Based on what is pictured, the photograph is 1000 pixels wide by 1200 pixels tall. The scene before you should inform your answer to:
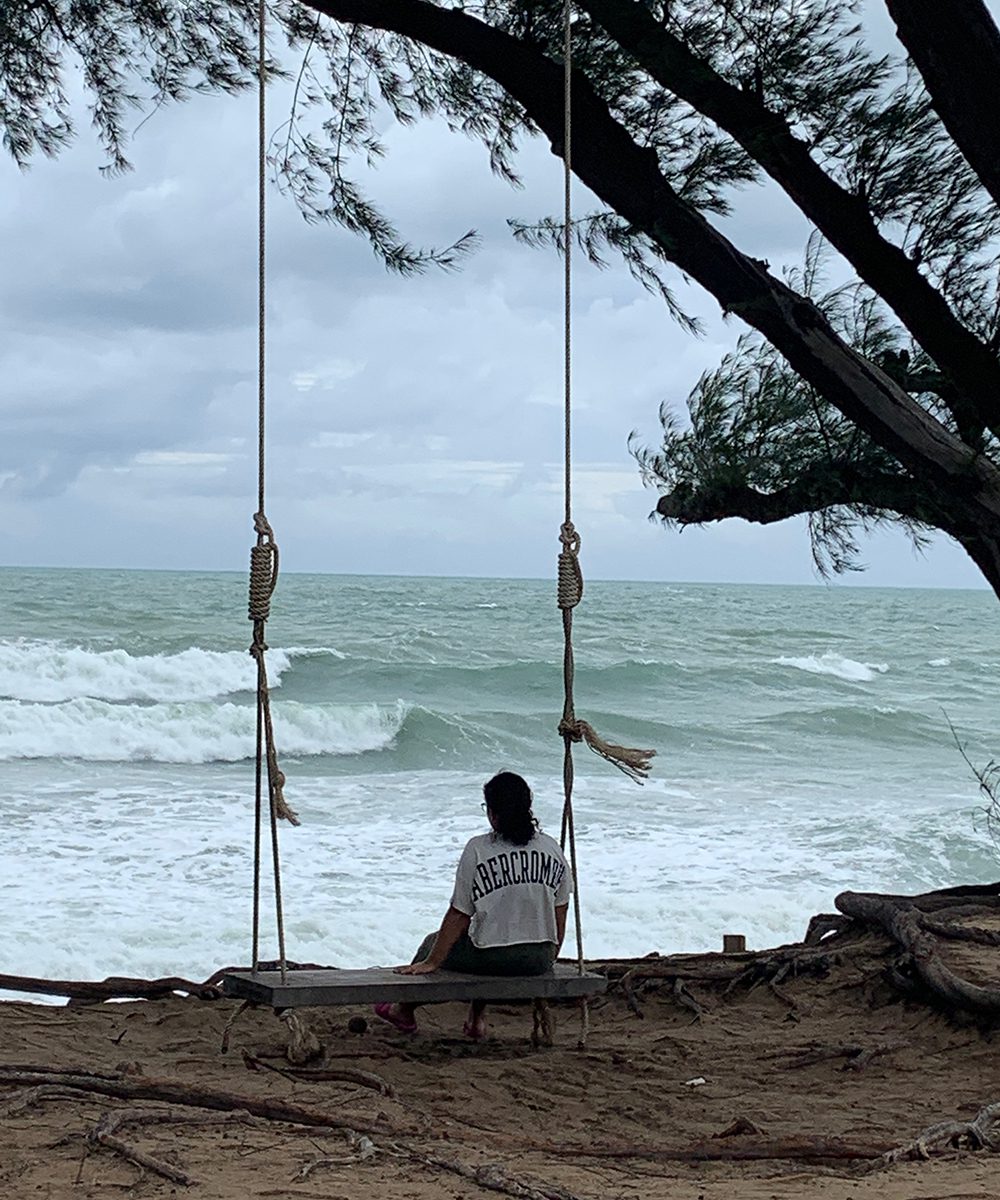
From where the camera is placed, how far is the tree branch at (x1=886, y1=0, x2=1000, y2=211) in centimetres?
323

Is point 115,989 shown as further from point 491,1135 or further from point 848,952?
point 848,952

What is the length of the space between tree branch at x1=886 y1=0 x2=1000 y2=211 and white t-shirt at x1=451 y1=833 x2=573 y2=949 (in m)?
2.01

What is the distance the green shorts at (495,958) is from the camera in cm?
372

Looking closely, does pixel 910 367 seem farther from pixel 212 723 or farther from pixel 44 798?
pixel 212 723

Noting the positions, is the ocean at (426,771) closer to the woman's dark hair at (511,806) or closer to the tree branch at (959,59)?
the woman's dark hair at (511,806)

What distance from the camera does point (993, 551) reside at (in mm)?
3852

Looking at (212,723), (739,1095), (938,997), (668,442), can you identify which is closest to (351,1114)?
(739,1095)

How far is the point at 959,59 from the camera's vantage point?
3268mm

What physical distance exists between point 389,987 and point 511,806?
0.58m

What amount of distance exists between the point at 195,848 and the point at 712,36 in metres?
7.17

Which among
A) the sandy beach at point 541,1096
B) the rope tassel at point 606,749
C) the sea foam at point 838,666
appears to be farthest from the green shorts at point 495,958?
the sea foam at point 838,666

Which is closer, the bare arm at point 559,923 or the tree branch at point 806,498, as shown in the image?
the bare arm at point 559,923

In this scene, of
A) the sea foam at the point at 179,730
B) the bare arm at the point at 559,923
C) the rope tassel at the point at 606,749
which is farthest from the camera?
the sea foam at the point at 179,730

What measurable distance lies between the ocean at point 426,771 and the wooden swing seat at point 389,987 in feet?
10.9
